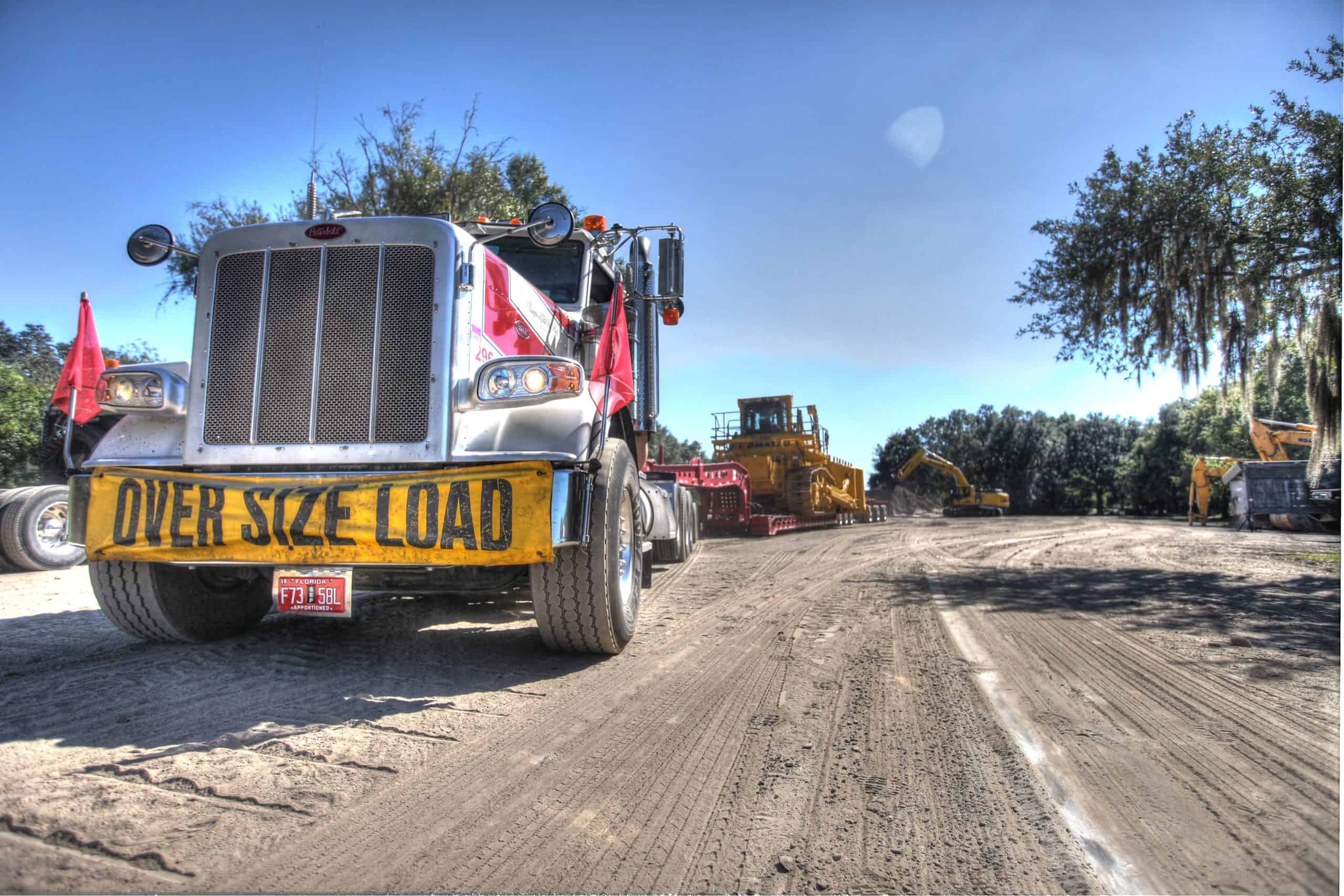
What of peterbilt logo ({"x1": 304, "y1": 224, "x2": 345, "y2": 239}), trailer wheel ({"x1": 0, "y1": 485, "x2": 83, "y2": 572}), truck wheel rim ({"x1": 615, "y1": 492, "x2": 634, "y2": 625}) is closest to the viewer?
peterbilt logo ({"x1": 304, "y1": 224, "x2": 345, "y2": 239})

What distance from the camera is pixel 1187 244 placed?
1002cm

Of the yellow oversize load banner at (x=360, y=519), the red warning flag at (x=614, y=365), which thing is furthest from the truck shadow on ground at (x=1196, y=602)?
the yellow oversize load banner at (x=360, y=519)

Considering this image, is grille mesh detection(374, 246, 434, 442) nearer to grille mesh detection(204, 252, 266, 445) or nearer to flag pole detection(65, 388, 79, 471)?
grille mesh detection(204, 252, 266, 445)

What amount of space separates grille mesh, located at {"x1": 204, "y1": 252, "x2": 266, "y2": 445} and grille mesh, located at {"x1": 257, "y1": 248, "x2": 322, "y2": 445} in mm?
78

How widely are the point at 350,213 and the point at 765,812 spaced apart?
13.3 feet

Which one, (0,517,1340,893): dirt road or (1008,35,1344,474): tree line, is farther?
(1008,35,1344,474): tree line

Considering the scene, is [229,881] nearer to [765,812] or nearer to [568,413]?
[765,812]

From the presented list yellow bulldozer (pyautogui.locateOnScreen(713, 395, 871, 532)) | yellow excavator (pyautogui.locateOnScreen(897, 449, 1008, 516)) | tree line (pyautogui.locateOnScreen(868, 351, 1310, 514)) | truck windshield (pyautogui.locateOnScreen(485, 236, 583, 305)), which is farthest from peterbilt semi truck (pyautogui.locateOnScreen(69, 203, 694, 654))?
tree line (pyautogui.locateOnScreen(868, 351, 1310, 514))

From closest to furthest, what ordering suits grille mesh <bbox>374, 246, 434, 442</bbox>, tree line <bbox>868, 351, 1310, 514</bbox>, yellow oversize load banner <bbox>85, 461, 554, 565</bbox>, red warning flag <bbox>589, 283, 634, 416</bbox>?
yellow oversize load banner <bbox>85, 461, 554, 565</bbox>
grille mesh <bbox>374, 246, 434, 442</bbox>
red warning flag <bbox>589, 283, 634, 416</bbox>
tree line <bbox>868, 351, 1310, 514</bbox>

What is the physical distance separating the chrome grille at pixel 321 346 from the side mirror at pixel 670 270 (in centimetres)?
278

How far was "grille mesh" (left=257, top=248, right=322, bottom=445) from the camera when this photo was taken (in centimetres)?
382

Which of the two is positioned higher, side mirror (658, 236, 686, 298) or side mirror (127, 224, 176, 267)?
side mirror (658, 236, 686, 298)

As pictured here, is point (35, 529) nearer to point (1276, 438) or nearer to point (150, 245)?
point (150, 245)

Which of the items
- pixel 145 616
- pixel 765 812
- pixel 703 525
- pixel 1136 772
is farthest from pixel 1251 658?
pixel 703 525
